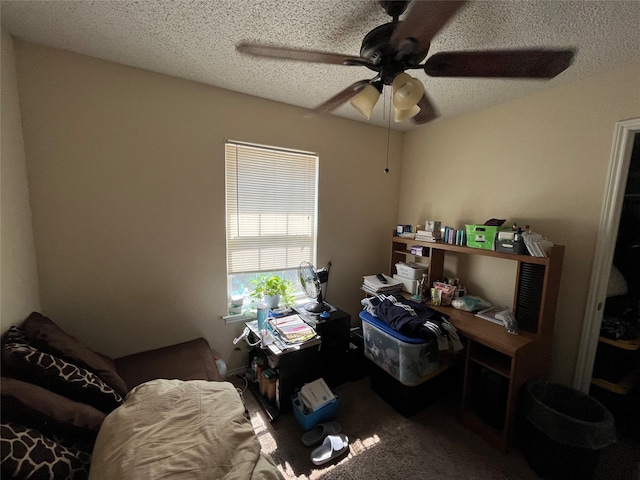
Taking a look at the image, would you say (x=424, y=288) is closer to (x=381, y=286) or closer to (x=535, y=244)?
(x=381, y=286)

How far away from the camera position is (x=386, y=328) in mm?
1892

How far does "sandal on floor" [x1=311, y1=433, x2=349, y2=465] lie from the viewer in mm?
1497

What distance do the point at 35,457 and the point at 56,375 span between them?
0.36 metres

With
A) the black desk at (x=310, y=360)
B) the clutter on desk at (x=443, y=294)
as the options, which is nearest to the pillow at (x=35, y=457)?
the black desk at (x=310, y=360)

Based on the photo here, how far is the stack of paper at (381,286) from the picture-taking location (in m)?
2.39

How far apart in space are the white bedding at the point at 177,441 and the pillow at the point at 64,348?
23 centimetres

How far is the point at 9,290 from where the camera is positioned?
1.21 metres

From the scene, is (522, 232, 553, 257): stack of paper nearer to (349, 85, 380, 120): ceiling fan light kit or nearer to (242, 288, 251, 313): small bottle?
(349, 85, 380, 120): ceiling fan light kit

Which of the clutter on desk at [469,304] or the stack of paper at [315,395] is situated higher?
the clutter on desk at [469,304]

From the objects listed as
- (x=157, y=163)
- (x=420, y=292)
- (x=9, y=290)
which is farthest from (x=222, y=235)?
(x=420, y=292)

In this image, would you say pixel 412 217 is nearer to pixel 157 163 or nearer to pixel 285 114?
pixel 285 114

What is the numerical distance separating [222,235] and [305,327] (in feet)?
3.37

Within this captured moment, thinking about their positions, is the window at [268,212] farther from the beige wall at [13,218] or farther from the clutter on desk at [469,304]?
the clutter on desk at [469,304]

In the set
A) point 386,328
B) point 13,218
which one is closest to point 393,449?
point 386,328
